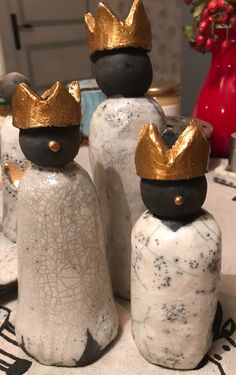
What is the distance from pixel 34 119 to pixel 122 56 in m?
0.13

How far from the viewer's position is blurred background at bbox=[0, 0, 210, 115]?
1576mm

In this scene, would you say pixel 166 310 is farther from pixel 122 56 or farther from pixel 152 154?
pixel 122 56

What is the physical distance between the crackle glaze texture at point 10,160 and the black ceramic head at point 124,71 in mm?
184

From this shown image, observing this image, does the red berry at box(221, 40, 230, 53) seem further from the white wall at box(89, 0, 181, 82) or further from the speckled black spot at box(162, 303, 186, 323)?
the white wall at box(89, 0, 181, 82)

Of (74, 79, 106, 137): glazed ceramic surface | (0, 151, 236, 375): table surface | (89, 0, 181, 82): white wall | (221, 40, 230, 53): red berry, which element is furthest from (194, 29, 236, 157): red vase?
(89, 0, 181, 82): white wall

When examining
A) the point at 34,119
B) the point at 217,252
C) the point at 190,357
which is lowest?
the point at 190,357

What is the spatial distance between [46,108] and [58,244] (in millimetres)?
122

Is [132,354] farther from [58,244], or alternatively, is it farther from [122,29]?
[122,29]

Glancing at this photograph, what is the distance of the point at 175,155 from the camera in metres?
0.33

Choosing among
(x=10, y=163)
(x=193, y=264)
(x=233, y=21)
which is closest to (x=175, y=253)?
(x=193, y=264)

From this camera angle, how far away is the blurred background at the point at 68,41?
5.17 feet

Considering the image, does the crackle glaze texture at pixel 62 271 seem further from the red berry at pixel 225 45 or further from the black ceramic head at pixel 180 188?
the red berry at pixel 225 45

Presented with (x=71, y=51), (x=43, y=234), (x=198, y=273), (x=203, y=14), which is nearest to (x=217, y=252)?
(x=198, y=273)

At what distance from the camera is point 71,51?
1.77 m
